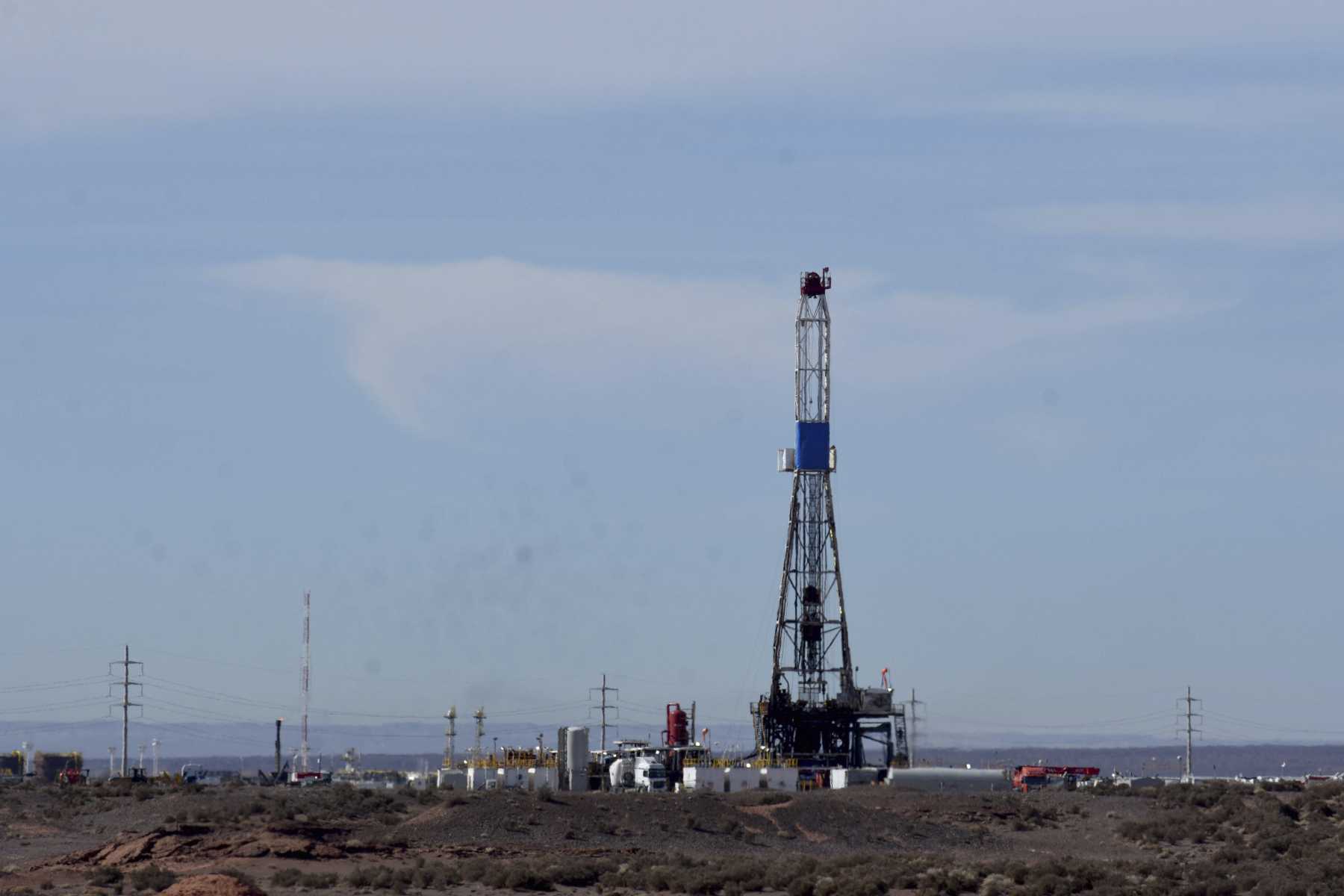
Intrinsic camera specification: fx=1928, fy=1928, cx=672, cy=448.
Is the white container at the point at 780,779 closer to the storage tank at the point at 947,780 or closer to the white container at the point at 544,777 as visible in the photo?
the storage tank at the point at 947,780

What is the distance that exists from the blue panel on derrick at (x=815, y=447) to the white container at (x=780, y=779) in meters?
15.1

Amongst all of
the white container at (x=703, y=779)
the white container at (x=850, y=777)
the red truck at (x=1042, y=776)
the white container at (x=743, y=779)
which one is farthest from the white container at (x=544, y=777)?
the red truck at (x=1042, y=776)

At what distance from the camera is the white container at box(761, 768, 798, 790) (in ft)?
267

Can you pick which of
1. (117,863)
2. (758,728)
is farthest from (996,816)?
(117,863)

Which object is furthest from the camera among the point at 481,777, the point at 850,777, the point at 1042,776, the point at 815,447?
the point at 1042,776

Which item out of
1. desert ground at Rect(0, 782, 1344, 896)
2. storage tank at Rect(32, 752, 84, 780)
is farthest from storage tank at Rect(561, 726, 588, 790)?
storage tank at Rect(32, 752, 84, 780)

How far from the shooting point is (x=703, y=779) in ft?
260

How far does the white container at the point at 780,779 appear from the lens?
3209 inches

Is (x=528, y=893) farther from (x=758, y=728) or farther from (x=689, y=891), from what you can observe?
(x=758, y=728)

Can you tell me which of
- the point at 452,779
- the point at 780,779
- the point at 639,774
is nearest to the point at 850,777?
the point at 780,779

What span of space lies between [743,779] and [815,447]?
1753 centimetres

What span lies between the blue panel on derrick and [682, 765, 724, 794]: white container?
56.0 feet

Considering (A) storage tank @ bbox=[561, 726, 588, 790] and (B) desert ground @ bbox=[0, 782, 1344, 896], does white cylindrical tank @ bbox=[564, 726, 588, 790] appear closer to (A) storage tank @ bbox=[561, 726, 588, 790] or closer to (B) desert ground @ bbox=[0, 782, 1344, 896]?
(A) storage tank @ bbox=[561, 726, 588, 790]

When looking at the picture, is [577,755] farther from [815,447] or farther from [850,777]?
[815,447]
